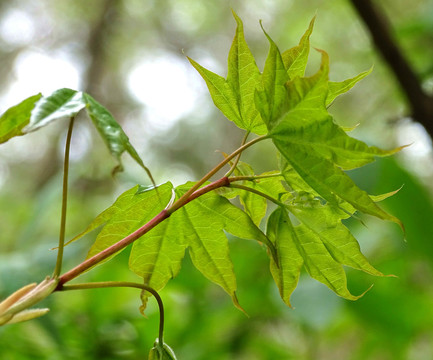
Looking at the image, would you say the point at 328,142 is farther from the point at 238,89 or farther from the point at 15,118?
the point at 15,118

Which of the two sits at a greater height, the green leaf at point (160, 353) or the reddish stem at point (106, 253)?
the reddish stem at point (106, 253)

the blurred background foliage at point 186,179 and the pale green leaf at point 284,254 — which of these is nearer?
the pale green leaf at point 284,254

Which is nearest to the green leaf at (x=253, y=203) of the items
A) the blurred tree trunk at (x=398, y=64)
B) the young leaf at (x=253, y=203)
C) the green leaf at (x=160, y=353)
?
the young leaf at (x=253, y=203)

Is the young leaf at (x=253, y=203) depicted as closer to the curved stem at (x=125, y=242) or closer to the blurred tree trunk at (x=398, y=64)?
the curved stem at (x=125, y=242)

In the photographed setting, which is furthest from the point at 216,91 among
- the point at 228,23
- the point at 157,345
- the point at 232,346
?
the point at 228,23

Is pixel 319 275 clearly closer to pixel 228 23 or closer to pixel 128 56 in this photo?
pixel 128 56

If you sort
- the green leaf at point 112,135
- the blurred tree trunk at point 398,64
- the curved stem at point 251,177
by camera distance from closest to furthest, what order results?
the green leaf at point 112,135, the curved stem at point 251,177, the blurred tree trunk at point 398,64
